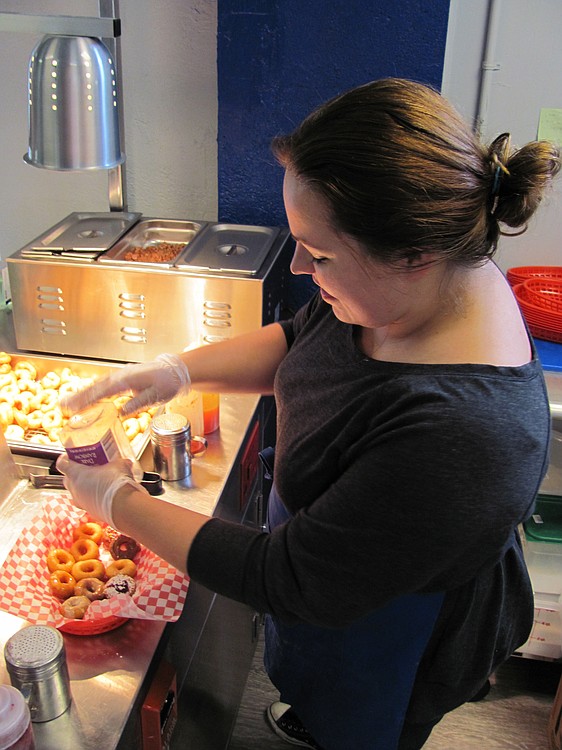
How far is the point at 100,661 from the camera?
1102mm

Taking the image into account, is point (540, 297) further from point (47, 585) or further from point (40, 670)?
point (40, 670)

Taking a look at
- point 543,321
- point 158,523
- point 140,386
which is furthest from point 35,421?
point 543,321

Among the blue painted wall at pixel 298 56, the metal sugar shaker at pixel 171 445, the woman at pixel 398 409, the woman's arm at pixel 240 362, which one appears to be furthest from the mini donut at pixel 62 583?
the blue painted wall at pixel 298 56

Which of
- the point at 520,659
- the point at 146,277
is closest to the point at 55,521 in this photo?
the point at 146,277

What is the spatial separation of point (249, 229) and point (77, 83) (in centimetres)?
87

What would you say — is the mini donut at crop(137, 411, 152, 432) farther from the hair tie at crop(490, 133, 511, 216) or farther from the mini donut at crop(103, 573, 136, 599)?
the hair tie at crop(490, 133, 511, 216)

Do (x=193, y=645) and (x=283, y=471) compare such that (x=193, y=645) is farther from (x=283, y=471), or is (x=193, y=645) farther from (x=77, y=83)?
(x=77, y=83)

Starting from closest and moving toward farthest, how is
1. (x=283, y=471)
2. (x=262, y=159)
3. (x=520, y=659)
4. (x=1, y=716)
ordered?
1. (x=1, y=716)
2. (x=283, y=471)
3. (x=262, y=159)
4. (x=520, y=659)

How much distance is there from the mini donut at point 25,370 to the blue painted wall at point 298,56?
31.7 inches

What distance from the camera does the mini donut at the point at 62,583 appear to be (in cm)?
118

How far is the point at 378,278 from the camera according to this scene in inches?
37.5

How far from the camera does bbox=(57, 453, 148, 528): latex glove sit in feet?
3.84

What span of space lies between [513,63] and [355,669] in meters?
1.75

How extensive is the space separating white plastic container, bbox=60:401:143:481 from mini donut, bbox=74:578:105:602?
195 millimetres
